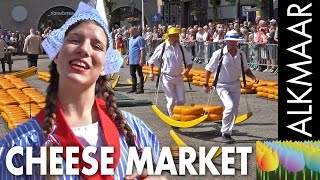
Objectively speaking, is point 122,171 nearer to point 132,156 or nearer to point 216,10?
point 132,156

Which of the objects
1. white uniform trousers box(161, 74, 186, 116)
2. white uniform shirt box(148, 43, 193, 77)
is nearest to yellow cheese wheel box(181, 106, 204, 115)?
white uniform trousers box(161, 74, 186, 116)

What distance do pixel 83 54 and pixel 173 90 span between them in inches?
369

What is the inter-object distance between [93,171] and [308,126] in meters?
3.61

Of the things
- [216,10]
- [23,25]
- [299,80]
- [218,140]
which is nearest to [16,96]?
[218,140]

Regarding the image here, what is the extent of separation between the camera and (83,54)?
8.33 feet

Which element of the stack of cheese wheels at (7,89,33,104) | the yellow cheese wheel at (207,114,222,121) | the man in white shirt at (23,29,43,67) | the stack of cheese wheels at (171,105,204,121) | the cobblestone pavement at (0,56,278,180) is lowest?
the cobblestone pavement at (0,56,278,180)

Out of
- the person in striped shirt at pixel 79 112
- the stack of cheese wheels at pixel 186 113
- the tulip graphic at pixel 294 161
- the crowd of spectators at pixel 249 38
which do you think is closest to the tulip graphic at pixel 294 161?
the tulip graphic at pixel 294 161

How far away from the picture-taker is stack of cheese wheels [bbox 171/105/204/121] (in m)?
11.1

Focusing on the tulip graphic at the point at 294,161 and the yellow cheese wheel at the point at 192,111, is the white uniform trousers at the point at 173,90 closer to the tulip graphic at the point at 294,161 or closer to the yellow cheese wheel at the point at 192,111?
the yellow cheese wheel at the point at 192,111

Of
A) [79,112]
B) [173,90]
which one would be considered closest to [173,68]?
[173,90]

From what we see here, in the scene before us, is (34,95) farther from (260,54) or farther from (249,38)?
(249,38)

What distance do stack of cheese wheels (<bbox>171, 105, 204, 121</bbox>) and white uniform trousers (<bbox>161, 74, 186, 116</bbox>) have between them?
427 mm

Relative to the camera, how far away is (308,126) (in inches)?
226

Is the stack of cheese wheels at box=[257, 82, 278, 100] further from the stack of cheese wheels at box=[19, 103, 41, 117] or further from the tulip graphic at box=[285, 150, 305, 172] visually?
the tulip graphic at box=[285, 150, 305, 172]
